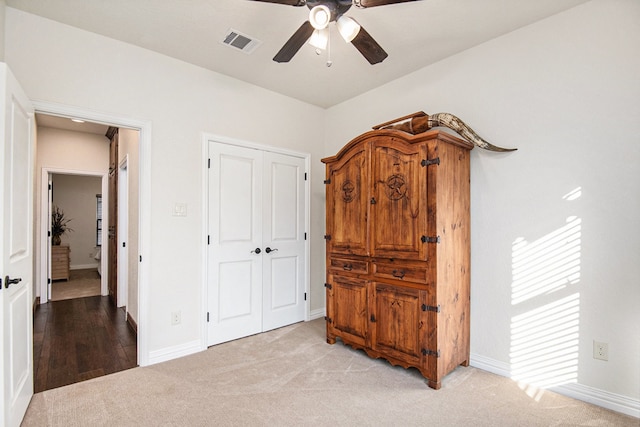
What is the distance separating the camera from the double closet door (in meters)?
3.21

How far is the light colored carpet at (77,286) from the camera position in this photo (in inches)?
208

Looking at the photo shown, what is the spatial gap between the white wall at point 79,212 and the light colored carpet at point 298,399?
7100 mm

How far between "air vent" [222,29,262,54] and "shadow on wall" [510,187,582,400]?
2.72 meters

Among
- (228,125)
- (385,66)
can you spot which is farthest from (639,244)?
(228,125)

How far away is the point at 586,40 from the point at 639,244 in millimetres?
1439

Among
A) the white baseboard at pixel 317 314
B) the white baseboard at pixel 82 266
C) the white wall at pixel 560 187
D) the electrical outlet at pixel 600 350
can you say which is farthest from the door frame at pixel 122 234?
the electrical outlet at pixel 600 350

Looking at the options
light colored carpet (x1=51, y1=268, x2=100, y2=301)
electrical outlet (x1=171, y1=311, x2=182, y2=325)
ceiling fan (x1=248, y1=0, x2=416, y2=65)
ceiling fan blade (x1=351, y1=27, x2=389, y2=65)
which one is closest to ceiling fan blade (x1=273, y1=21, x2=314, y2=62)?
ceiling fan (x1=248, y1=0, x2=416, y2=65)

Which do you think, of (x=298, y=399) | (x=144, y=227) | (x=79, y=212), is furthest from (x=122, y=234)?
(x=79, y=212)

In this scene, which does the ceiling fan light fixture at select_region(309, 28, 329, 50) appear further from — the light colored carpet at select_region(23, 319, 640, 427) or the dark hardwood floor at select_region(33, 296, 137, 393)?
the dark hardwood floor at select_region(33, 296, 137, 393)

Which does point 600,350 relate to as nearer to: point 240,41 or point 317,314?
point 317,314

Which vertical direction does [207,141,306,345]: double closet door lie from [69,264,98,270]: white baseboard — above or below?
above

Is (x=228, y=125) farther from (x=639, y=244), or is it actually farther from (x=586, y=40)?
(x=639, y=244)

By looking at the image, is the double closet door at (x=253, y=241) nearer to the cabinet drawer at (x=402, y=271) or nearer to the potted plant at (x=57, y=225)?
the cabinet drawer at (x=402, y=271)

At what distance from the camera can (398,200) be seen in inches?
102
